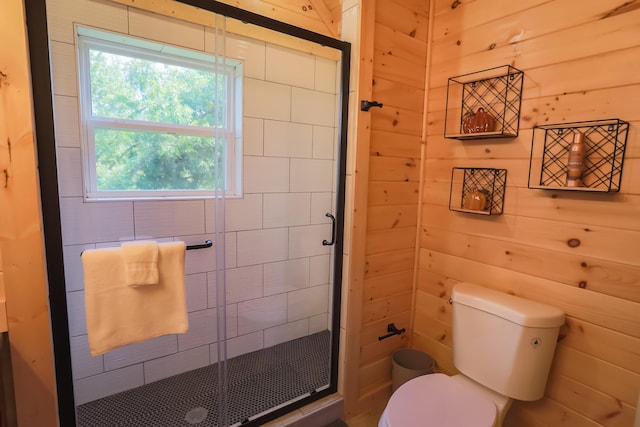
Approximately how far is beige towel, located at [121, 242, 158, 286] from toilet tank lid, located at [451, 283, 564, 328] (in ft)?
4.35

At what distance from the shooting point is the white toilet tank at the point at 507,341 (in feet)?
4.24

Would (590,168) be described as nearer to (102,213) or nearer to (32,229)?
(32,229)

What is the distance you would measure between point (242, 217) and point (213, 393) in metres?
0.99

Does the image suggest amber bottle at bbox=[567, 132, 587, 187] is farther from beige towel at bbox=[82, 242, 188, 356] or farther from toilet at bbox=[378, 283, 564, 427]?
beige towel at bbox=[82, 242, 188, 356]

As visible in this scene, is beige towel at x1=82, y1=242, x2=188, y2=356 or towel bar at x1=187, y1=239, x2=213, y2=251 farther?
towel bar at x1=187, y1=239, x2=213, y2=251

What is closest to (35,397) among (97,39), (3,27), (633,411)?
(3,27)

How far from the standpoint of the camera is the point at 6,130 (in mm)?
962

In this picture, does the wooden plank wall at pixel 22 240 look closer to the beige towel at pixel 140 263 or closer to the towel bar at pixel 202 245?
the beige towel at pixel 140 263

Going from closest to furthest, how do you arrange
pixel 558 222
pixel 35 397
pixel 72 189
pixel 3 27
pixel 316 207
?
pixel 3 27 < pixel 35 397 < pixel 558 222 < pixel 72 189 < pixel 316 207

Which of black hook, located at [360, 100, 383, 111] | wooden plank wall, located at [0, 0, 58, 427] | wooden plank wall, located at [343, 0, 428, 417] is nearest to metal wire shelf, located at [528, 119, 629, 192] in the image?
wooden plank wall, located at [343, 0, 428, 417]

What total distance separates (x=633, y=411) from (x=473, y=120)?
1297 millimetres

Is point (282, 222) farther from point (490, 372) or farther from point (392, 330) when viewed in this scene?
point (490, 372)

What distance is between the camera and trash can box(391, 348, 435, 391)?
178 centimetres

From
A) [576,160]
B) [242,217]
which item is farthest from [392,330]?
[576,160]
